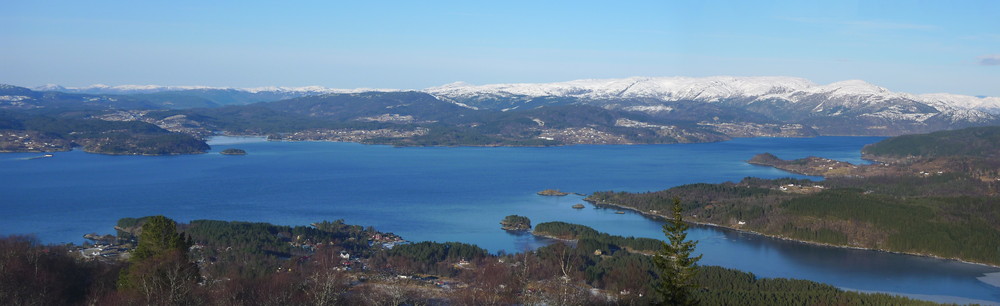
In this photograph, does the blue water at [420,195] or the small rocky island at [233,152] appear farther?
the small rocky island at [233,152]

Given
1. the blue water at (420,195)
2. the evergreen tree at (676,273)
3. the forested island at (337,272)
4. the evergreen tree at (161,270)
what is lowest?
the blue water at (420,195)

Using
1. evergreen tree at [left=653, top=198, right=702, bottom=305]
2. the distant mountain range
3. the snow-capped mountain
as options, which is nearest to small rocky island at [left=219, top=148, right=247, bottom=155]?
the distant mountain range

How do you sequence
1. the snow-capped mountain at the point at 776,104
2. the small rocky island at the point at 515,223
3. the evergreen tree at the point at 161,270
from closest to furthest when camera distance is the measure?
the evergreen tree at the point at 161,270
the small rocky island at the point at 515,223
the snow-capped mountain at the point at 776,104

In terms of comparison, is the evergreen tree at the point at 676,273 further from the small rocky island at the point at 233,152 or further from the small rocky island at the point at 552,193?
the small rocky island at the point at 233,152

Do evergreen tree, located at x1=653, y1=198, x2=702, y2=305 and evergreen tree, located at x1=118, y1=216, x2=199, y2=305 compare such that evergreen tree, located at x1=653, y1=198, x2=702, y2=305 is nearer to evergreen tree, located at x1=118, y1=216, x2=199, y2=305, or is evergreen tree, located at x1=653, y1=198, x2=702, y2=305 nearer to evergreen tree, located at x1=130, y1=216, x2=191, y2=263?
evergreen tree, located at x1=118, y1=216, x2=199, y2=305

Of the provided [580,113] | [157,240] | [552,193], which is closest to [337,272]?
[157,240]

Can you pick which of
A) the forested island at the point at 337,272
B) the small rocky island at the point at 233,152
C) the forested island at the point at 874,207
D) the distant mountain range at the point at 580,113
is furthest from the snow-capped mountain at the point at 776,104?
the forested island at the point at 337,272

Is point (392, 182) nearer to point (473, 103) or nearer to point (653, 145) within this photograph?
point (653, 145)
